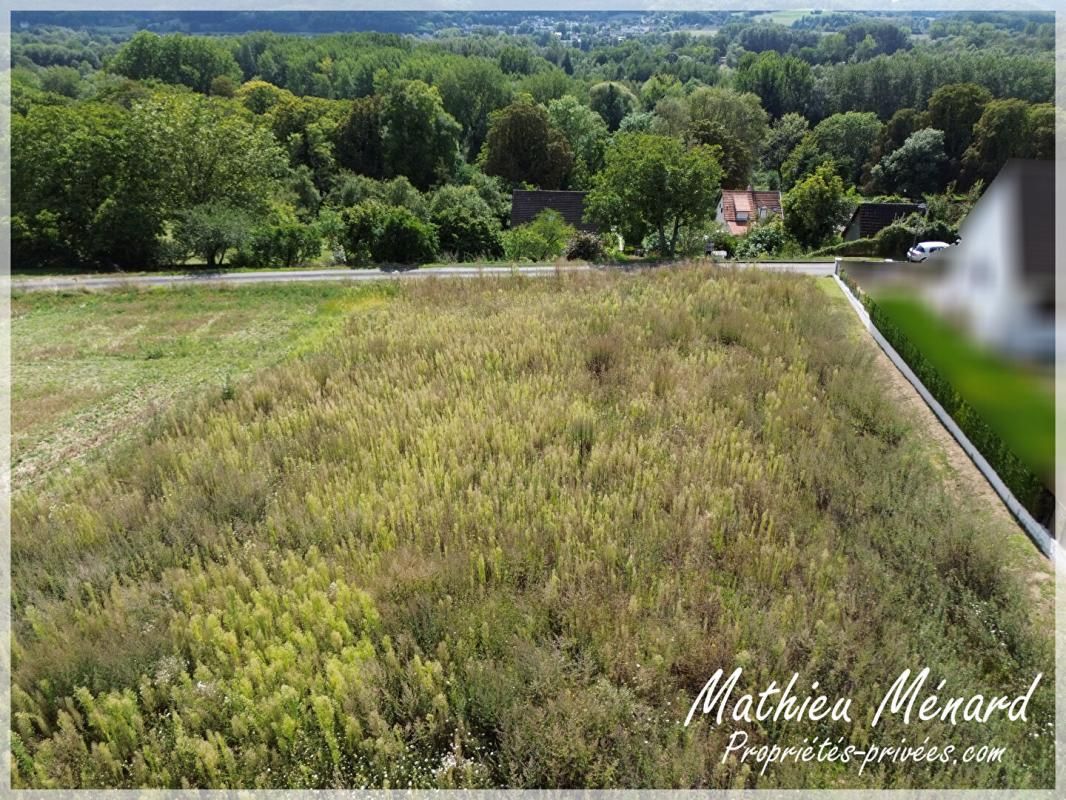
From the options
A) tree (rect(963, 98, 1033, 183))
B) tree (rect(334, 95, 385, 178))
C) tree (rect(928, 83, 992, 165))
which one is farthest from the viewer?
tree (rect(928, 83, 992, 165))

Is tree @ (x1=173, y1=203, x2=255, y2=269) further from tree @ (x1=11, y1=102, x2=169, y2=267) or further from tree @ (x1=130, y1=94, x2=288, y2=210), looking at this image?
tree @ (x1=130, y1=94, x2=288, y2=210)

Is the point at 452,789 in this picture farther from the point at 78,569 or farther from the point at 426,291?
the point at 426,291

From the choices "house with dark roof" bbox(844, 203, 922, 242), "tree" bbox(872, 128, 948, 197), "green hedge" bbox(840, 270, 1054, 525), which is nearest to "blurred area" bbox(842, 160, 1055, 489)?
"green hedge" bbox(840, 270, 1054, 525)

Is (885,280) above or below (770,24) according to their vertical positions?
below

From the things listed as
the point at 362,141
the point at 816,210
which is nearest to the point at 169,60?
the point at 362,141

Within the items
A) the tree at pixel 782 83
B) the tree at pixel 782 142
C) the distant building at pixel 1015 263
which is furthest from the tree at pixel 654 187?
the tree at pixel 782 83

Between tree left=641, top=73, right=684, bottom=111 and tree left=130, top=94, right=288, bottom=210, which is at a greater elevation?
tree left=641, top=73, right=684, bottom=111

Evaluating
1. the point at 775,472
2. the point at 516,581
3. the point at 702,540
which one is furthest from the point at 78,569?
the point at 775,472
